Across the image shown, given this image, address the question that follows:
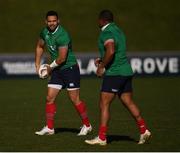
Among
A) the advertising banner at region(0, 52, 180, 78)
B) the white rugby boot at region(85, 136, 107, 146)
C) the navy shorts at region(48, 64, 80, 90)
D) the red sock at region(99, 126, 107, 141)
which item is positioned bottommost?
the advertising banner at region(0, 52, 180, 78)

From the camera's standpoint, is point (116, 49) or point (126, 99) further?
point (126, 99)

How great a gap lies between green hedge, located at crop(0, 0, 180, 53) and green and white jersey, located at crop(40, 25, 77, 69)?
66.2 feet

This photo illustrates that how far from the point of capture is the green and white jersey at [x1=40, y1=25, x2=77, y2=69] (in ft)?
40.7

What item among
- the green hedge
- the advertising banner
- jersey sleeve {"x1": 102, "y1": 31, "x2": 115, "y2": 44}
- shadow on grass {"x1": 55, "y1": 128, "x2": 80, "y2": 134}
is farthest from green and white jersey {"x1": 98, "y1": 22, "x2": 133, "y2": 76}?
the green hedge

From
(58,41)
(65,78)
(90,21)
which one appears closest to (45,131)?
(65,78)

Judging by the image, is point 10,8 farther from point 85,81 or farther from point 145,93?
point 145,93

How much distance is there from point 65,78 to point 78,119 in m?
2.56

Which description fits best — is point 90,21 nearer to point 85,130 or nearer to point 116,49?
point 85,130

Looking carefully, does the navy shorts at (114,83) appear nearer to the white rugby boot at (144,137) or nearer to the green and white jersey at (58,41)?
the white rugby boot at (144,137)

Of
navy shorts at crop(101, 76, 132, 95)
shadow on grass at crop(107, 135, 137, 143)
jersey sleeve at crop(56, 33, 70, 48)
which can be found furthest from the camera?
jersey sleeve at crop(56, 33, 70, 48)

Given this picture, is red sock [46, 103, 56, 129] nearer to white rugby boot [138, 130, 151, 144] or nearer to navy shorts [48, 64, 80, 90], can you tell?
navy shorts [48, 64, 80, 90]

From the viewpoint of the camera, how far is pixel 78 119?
1519 centimetres

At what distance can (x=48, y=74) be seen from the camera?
12695 millimetres

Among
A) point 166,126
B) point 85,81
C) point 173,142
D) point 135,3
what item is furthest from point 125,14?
point 173,142
